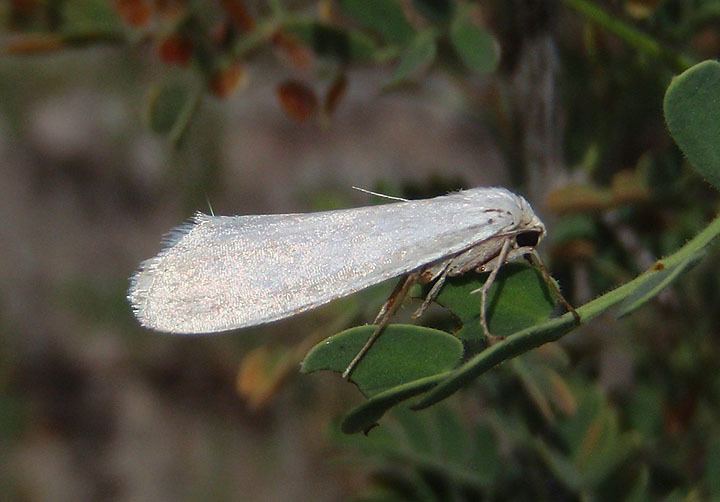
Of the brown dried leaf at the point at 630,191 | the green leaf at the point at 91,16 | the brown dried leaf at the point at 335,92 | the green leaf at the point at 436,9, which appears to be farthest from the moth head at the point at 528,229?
the green leaf at the point at 91,16

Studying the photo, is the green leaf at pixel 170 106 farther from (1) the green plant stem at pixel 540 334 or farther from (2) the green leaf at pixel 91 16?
(1) the green plant stem at pixel 540 334

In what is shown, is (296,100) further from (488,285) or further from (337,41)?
(488,285)

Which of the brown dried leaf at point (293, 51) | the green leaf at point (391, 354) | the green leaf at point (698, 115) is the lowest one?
the brown dried leaf at point (293, 51)

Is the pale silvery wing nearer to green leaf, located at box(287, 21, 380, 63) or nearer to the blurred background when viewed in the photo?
the blurred background

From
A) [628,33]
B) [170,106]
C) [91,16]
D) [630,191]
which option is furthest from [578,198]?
[91,16]

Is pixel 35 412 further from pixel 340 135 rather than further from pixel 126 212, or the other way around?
pixel 340 135

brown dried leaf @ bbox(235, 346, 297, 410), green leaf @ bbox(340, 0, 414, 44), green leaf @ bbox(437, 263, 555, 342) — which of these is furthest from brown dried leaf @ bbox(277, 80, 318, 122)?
green leaf @ bbox(437, 263, 555, 342)

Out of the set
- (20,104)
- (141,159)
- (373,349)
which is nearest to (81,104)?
(20,104)

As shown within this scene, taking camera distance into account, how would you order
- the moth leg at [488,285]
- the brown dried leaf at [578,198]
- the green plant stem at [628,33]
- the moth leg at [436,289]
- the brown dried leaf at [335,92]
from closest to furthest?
the moth leg at [488,285]
the moth leg at [436,289]
the green plant stem at [628,33]
the brown dried leaf at [578,198]
the brown dried leaf at [335,92]
